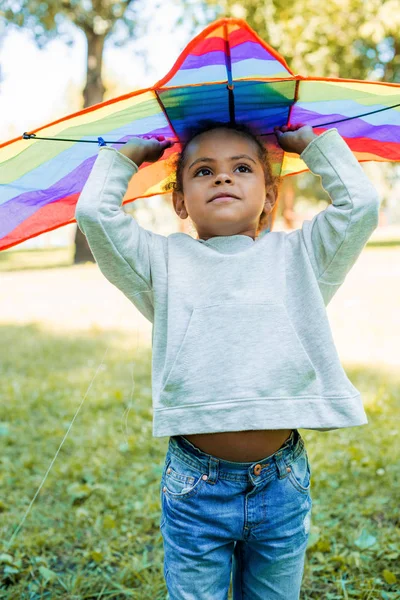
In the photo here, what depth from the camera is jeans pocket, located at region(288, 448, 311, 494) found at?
1.77 m

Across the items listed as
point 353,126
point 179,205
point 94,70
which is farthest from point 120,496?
point 94,70

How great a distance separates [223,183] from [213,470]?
0.82 metres

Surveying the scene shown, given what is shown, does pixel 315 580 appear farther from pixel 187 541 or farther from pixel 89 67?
pixel 89 67

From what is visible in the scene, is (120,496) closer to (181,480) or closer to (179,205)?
(181,480)

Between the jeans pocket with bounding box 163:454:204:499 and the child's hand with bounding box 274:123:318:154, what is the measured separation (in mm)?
1023

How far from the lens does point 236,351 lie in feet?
5.53

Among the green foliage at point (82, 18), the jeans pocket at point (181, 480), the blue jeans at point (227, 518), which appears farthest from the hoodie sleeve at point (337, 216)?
the green foliage at point (82, 18)

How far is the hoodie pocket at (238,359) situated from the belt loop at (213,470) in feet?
0.57

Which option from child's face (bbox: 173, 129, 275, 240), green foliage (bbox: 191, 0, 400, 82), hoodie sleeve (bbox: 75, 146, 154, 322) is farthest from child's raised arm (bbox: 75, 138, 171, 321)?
green foliage (bbox: 191, 0, 400, 82)

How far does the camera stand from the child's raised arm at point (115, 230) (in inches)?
68.3

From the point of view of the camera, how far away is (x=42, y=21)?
12.8 metres

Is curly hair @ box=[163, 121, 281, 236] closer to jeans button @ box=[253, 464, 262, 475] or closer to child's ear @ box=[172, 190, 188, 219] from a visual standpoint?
child's ear @ box=[172, 190, 188, 219]

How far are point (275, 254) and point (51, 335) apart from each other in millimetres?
5886

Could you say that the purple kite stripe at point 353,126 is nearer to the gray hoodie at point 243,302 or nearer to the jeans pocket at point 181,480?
the gray hoodie at point 243,302
